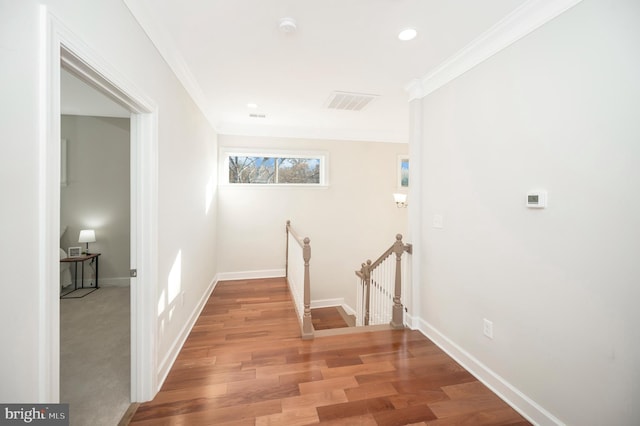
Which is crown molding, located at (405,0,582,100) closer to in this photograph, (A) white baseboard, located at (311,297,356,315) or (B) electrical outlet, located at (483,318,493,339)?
(B) electrical outlet, located at (483,318,493,339)

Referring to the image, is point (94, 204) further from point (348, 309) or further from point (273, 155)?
point (348, 309)

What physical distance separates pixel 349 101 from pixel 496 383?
3.23m

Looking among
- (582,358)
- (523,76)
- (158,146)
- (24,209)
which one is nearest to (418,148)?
(523,76)

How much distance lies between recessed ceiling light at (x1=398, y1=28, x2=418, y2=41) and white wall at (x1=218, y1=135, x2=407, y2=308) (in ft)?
8.81

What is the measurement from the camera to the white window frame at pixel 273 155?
4.27 metres

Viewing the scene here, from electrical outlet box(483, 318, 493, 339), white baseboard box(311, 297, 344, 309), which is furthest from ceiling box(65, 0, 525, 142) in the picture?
white baseboard box(311, 297, 344, 309)

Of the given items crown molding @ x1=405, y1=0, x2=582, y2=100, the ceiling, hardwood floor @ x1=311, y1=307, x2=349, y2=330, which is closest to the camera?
crown molding @ x1=405, y1=0, x2=582, y2=100

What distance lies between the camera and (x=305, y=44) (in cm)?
204

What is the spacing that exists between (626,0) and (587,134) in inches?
25.5

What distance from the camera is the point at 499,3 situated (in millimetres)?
1604

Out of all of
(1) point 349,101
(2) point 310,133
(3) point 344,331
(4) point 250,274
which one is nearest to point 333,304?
(4) point 250,274

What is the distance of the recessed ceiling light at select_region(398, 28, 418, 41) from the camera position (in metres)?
1.89

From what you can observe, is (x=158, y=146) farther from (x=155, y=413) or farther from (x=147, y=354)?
(x=155, y=413)

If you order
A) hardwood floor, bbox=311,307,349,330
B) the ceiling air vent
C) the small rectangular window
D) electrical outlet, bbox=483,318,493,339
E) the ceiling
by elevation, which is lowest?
hardwood floor, bbox=311,307,349,330
